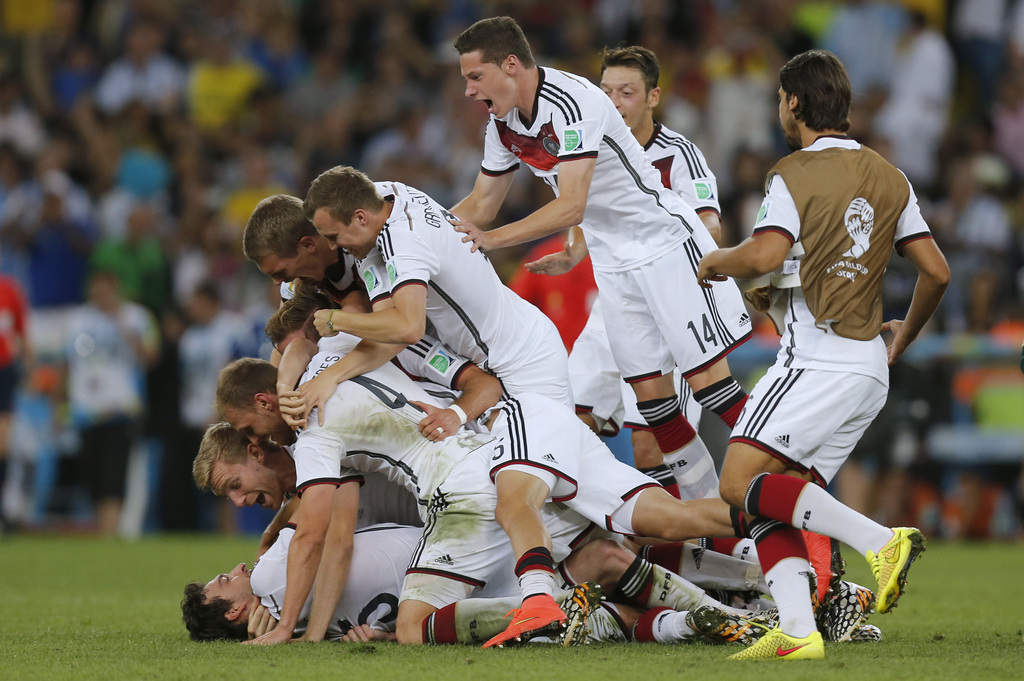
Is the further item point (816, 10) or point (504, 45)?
point (816, 10)

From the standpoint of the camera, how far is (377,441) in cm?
542

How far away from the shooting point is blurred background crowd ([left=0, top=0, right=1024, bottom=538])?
1166 centimetres

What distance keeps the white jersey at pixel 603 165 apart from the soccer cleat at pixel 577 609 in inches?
71.5

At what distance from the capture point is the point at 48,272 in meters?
13.5

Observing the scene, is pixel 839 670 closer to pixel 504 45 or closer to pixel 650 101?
pixel 504 45

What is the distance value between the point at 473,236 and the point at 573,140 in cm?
66

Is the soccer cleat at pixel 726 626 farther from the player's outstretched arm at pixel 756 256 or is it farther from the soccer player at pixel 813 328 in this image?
the player's outstretched arm at pixel 756 256

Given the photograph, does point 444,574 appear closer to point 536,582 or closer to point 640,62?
point 536,582

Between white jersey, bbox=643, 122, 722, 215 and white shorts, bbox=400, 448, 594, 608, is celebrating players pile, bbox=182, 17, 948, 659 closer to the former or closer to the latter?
white shorts, bbox=400, 448, 594, 608

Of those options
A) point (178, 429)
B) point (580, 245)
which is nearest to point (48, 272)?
point (178, 429)

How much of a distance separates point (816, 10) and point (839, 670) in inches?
452

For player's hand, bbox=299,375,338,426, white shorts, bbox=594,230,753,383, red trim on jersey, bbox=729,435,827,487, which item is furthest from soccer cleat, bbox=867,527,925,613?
player's hand, bbox=299,375,338,426

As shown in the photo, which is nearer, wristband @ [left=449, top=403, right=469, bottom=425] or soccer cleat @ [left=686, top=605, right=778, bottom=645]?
soccer cleat @ [left=686, top=605, right=778, bottom=645]

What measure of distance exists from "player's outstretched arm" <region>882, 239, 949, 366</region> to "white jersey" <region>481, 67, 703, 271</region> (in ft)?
4.44
